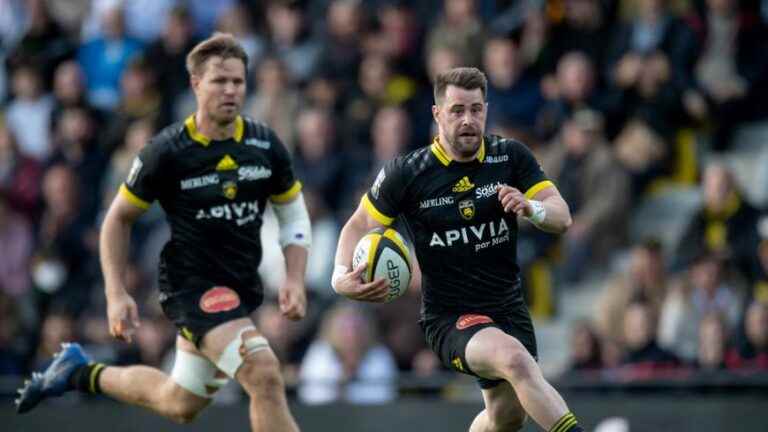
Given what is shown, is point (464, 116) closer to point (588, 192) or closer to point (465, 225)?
point (465, 225)

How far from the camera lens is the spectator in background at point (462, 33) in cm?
1620

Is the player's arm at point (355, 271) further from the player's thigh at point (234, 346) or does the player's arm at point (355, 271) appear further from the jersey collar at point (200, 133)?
the jersey collar at point (200, 133)

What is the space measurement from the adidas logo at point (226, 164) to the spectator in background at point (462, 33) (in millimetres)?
5767

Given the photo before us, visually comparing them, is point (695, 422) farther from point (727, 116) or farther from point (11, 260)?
point (11, 260)

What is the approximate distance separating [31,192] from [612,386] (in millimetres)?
7393

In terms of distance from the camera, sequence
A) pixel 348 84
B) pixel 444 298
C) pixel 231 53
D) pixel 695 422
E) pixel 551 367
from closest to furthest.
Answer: pixel 444 298
pixel 231 53
pixel 695 422
pixel 551 367
pixel 348 84

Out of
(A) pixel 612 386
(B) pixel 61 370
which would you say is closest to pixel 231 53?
(B) pixel 61 370

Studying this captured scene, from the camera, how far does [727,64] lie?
15664 mm

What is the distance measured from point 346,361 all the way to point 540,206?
5.78m

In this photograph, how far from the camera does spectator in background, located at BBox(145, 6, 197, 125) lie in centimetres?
1812

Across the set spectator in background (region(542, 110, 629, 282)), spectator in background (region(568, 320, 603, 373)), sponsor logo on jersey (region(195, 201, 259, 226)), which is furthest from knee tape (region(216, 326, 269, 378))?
spectator in background (region(542, 110, 629, 282))

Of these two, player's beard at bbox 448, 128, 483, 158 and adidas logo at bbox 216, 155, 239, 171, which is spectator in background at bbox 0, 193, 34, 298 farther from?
player's beard at bbox 448, 128, 483, 158

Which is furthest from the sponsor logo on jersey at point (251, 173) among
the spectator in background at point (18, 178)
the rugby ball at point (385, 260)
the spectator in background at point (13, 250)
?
the spectator in background at point (18, 178)

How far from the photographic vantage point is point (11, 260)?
17609 millimetres
